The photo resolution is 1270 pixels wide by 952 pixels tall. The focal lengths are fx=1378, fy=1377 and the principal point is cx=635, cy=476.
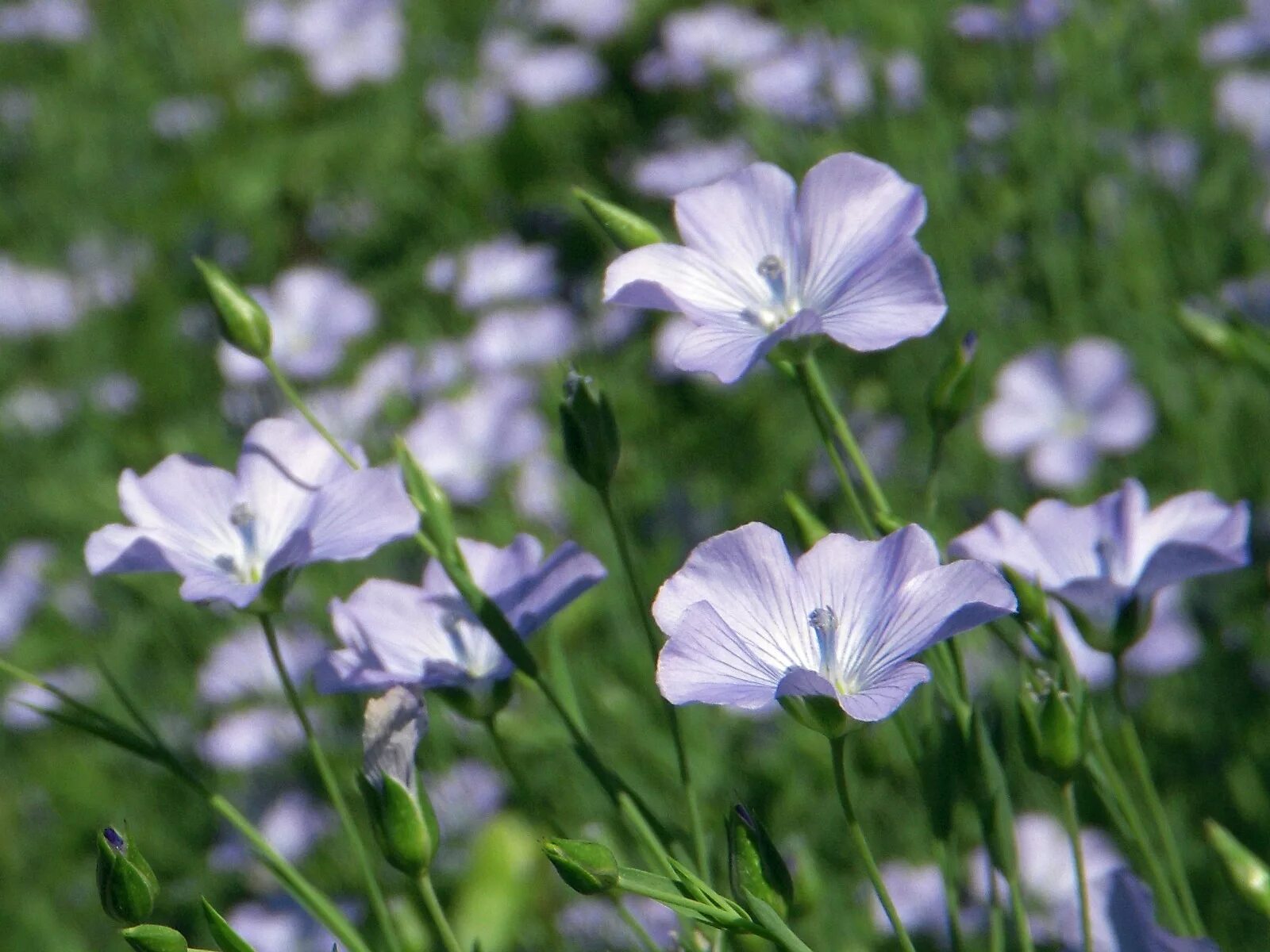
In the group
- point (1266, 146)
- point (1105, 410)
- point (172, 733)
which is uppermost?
point (1266, 146)

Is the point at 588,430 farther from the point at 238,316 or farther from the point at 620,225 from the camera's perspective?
the point at 238,316

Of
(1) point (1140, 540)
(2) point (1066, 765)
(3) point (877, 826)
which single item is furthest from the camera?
(3) point (877, 826)

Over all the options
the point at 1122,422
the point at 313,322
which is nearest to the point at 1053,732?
the point at 1122,422

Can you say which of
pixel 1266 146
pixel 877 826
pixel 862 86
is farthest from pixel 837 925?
pixel 862 86

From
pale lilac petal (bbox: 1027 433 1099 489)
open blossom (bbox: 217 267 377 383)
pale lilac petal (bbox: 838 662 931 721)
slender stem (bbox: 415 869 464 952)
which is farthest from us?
open blossom (bbox: 217 267 377 383)

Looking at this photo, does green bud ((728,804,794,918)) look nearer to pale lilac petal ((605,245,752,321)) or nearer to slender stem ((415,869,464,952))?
slender stem ((415,869,464,952))

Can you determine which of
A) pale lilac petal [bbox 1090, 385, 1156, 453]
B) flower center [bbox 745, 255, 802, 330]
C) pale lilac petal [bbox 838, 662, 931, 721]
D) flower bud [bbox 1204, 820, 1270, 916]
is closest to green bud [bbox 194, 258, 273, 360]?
flower center [bbox 745, 255, 802, 330]

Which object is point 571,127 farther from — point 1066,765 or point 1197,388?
point 1066,765
